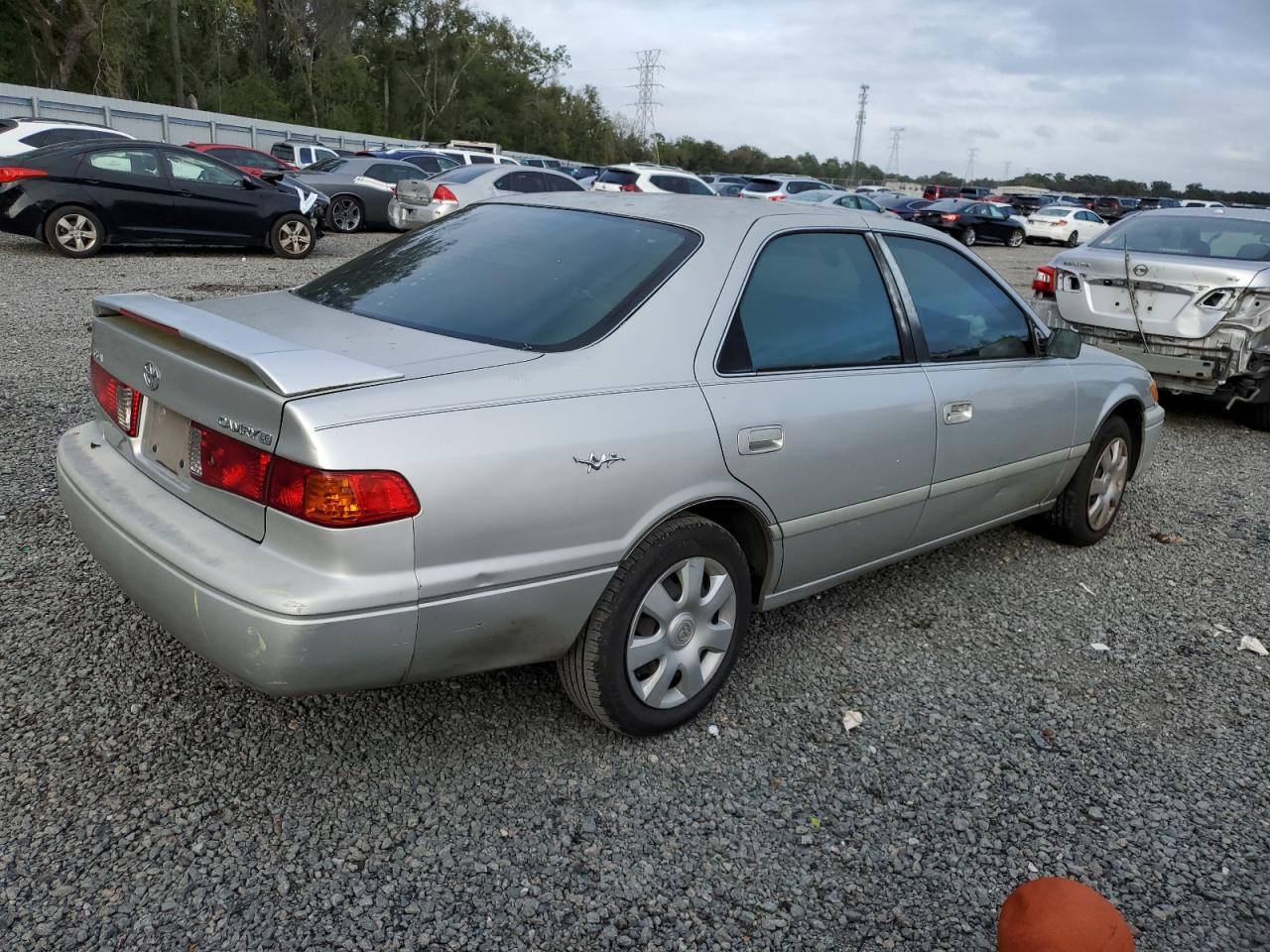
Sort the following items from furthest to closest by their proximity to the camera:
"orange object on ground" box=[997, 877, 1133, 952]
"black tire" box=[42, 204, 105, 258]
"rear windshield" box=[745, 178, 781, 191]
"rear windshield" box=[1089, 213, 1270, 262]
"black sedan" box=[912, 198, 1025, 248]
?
"black sedan" box=[912, 198, 1025, 248] → "rear windshield" box=[745, 178, 781, 191] → "black tire" box=[42, 204, 105, 258] → "rear windshield" box=[1089, 213, 1270, 262] → "orange object on ground" box=[997, 877, 1133, 952]

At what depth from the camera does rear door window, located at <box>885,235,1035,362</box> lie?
12.3 ft

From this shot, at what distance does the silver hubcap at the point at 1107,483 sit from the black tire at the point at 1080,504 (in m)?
0.02

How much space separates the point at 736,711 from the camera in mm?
3230

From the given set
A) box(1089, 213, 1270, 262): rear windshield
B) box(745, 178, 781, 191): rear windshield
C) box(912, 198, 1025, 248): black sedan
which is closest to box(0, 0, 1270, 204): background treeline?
box(745, 178, 781, 191): rear windshield

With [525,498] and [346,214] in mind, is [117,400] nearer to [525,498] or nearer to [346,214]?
[525,498]

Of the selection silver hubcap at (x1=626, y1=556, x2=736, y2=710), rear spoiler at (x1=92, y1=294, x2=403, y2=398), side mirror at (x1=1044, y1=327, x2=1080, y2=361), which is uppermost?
side mirror at (x1=1044, y1=327, x2=1080, y2=361)

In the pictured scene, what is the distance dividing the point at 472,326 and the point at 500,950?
1.64 m

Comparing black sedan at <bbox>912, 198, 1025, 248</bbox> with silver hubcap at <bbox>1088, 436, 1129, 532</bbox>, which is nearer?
silver hubcap at <bbox>1088, 436, 1129, 532</bbox>

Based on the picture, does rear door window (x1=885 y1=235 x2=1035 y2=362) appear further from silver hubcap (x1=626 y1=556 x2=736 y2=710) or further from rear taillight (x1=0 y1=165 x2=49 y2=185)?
rear taillight (x1=0 y1=165 x2=49 y2=185)

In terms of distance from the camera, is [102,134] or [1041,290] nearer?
[1041,290]

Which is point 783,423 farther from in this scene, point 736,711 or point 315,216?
point 315,216

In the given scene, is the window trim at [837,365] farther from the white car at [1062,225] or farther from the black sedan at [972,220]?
the white car at [1062,225]

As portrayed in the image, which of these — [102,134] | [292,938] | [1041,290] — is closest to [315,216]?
[102,134]

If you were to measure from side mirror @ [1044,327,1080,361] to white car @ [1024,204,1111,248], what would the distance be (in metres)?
31.0
